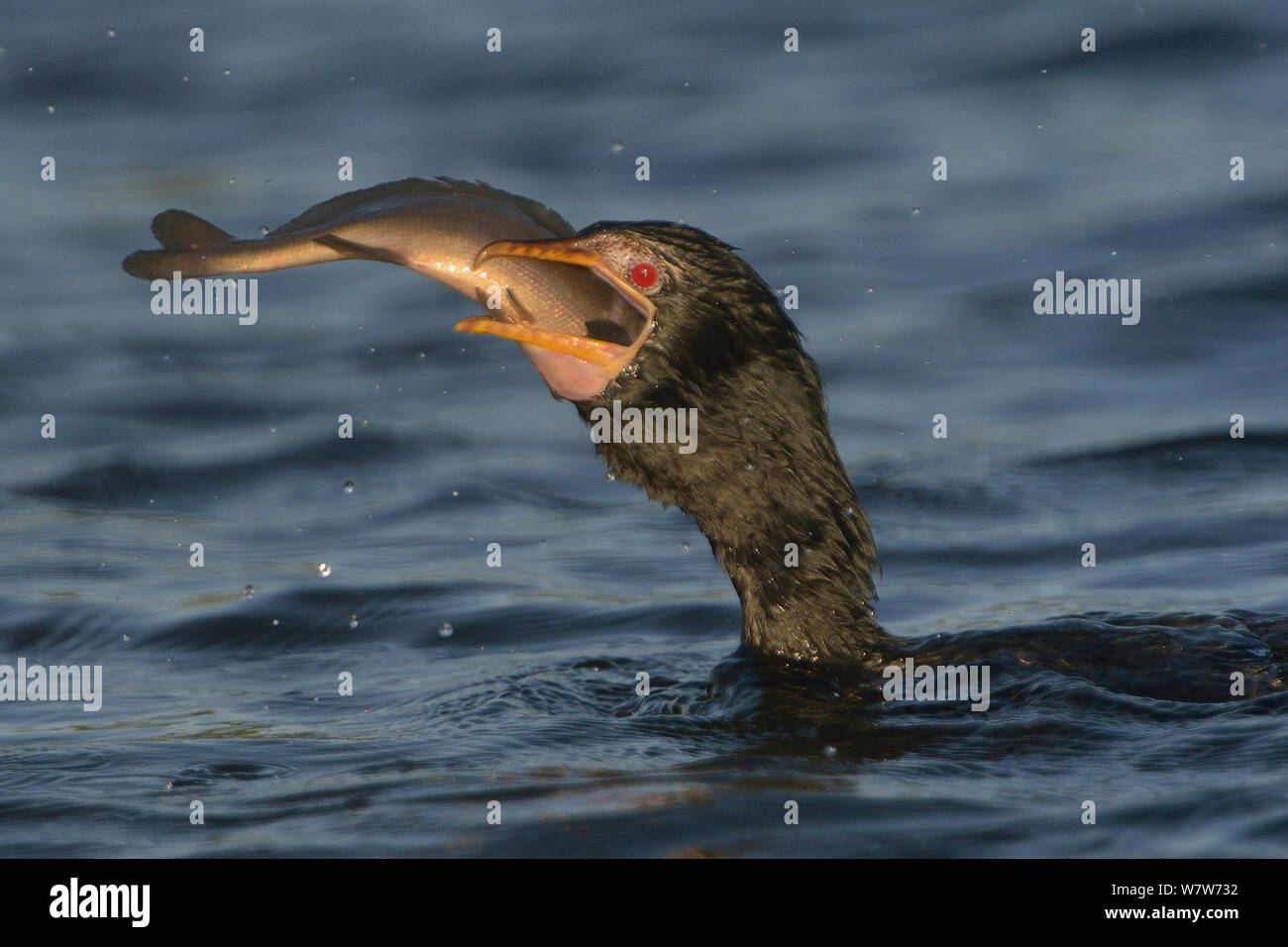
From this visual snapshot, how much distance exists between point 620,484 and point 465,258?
12.1 feet

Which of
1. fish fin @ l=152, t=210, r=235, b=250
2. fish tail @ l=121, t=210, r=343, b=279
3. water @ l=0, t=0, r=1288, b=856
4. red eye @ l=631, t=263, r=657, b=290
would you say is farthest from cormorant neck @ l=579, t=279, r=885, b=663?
fish fin @ l=152, t=210, r=235, b=250

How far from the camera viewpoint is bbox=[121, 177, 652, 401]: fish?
5.25 metres

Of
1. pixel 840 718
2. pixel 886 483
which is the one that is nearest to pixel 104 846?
pixel 840 718

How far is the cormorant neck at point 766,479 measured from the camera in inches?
223

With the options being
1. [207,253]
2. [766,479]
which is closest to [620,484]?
[766,479]

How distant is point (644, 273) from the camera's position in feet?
18.0

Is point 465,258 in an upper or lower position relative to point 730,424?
upper

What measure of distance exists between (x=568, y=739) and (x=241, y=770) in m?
0.94

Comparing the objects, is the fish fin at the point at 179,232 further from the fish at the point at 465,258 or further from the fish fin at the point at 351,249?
the fish fin at the point at 351,249

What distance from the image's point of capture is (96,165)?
12703 mm

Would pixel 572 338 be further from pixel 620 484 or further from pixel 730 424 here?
pixel 620 484

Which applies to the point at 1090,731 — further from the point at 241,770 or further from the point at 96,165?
the point at 96,165

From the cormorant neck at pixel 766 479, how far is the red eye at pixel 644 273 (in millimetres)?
148

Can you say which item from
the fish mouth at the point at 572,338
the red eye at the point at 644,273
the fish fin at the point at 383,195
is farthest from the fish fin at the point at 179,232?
the red eye at the point at 644,273
